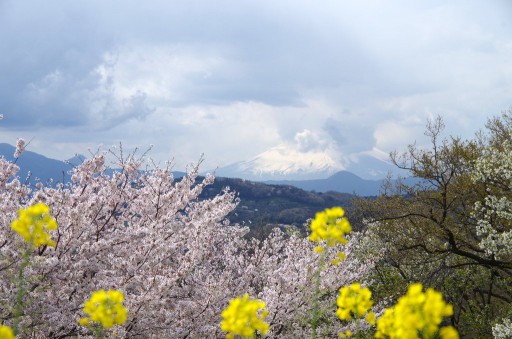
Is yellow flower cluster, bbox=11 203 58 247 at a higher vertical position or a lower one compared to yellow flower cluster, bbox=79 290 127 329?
higher

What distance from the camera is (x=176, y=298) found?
1027 centimetres

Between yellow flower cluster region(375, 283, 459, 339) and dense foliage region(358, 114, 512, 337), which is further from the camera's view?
dense foliage region(358, 114, 512, 337)

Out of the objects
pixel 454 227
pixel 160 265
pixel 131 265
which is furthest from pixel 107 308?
pixel 454 227

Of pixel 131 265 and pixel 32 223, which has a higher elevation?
pixel 32 223

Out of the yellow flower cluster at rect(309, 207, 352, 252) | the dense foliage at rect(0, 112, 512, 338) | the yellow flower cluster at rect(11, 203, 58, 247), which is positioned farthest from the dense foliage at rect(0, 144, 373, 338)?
the yellow flower cluster at rect(309, 207, 352, 252)

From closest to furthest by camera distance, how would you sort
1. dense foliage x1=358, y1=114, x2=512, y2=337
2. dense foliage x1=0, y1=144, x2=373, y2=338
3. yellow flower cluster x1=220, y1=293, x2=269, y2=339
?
yellow flower cluster x1=220, y1=293, x2=269, y2=339 < dense foliage x1=0, y1=144, x2=373, y2=338 < dense foliage x1=358, y1=114, x2=512, y2=337

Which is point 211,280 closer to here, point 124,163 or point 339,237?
point 124,163

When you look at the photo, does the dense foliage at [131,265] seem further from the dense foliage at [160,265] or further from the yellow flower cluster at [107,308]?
the yellow flower cluster at [107,308]

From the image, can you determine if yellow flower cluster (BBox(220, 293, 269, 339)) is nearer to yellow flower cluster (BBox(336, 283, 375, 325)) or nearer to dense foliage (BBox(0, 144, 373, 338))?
yellow flower cluster (BBox(336, 283, 375, 325))

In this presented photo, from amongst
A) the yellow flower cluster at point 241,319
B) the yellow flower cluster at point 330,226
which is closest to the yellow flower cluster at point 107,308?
the yellow flower cluster at point 241,319

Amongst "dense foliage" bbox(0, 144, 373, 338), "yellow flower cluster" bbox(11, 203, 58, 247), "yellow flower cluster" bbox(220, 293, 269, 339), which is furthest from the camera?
"dense foliage" bbox(0, 144, 373, 338)

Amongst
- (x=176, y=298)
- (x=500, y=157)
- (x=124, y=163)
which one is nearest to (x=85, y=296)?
(x=176, y=298)

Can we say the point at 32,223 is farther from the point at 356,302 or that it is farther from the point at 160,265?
the point at 160,265

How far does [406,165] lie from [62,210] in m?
18.9
